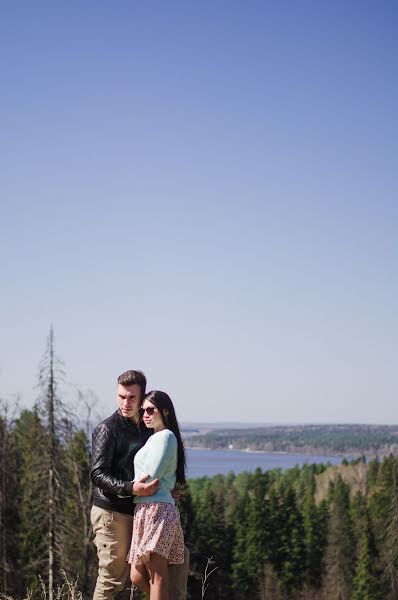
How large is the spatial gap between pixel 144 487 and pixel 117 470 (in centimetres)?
40

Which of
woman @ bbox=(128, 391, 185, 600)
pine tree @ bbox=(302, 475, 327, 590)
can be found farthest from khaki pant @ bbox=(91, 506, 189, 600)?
pine tree @ bbox=(302, 475, 327, 590)

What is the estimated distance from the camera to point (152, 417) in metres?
6.10

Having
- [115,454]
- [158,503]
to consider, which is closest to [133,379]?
[115,454]

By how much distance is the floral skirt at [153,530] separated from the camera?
6063 millimetres

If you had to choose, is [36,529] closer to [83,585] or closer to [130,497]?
[83,585]

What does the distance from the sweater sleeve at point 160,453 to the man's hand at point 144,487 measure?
46mm

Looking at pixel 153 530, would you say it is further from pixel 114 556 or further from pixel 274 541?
pixel 274 541

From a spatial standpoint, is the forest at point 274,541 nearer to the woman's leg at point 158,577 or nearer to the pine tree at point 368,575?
the pine tree at point 368,575

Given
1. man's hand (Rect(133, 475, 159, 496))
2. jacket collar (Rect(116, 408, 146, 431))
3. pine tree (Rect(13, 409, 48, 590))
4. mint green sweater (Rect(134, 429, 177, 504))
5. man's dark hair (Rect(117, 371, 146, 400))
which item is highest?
man's dark hair (Rect(117, 371, 146, 400))

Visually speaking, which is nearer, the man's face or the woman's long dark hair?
the woman's long dark hair

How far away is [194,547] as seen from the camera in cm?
4550

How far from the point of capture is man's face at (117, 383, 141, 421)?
20.6ft

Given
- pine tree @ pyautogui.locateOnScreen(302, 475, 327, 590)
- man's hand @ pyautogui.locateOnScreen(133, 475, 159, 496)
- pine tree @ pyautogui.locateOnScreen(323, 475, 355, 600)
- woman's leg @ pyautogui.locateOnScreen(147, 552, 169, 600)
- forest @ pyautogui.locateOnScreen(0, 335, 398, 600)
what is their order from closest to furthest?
man's hand @ pyautogui.locateOnScreen(133, 475, 159, 496) → woman's leg @ pyautogui.locateOnScreen(147, 552, 169, 600) → forest @ pyautogui.locateOnScreen(0, 335, 398, 600) → pine tree @ pyautogui.locateOnScreen(323, 475, 355, 600) → pine tree @ pyautogui.locateOnScreen(302, 475, 327, 590)

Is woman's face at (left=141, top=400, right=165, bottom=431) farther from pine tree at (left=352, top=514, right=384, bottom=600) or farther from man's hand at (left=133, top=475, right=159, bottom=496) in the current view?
pine tree at (left=352, top=514, right=384, bottom=600)
